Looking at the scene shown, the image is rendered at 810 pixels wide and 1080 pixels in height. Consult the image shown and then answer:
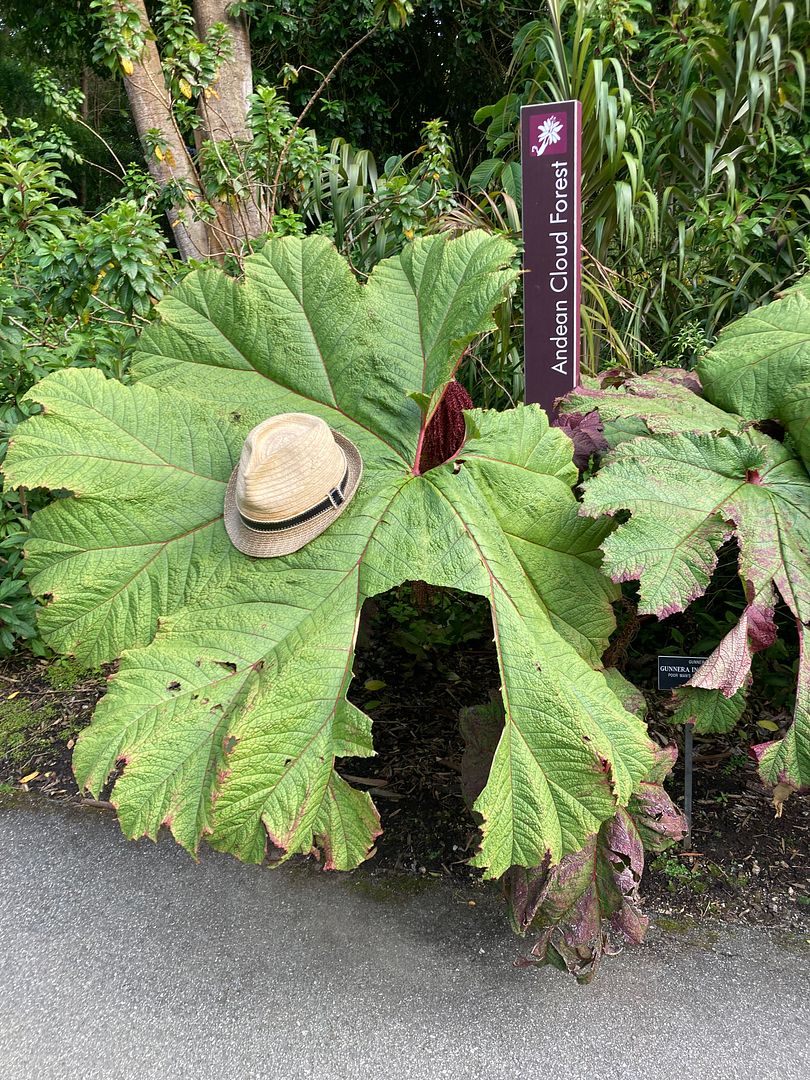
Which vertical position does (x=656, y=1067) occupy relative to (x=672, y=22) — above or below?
below

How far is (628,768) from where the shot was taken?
1506 millimetres

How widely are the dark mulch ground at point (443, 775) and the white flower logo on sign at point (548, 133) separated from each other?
1.61 meters

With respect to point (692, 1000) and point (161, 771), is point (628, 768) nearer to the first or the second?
point (692, 1000)

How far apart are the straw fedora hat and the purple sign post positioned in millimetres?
1074

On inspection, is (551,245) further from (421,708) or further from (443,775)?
(443,775)

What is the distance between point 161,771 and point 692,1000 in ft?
3.96

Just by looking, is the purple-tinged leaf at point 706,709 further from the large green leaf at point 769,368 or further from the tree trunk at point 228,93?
the tree trunk at point 228,93

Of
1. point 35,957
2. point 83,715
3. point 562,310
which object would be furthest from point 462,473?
point 83,715

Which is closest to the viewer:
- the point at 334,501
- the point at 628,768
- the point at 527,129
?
the point at 628,768

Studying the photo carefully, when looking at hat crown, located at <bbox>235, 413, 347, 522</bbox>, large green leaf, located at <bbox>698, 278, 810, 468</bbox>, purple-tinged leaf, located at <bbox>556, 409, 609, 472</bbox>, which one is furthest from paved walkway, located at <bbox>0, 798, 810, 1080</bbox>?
large green leaf, located at <bbox>698, 278, 810, 468</bbox>

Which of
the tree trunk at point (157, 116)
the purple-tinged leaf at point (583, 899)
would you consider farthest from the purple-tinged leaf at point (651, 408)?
the tree trunk at point (157, 116)

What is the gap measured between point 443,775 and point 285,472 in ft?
3.66

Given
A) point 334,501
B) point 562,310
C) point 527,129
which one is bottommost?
point 334,501

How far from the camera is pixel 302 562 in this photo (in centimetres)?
174
